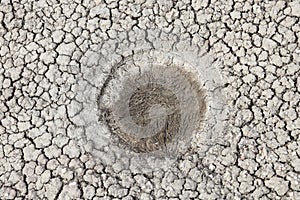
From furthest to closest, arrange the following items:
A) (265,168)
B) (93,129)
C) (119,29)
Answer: (119,29), (93,129), (265,168)

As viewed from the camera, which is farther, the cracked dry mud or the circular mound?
the circular mound

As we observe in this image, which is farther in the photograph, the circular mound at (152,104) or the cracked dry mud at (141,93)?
the circular mound at (152,104)

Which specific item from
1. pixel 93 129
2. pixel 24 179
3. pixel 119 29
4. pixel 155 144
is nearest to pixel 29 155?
pixel 24 179

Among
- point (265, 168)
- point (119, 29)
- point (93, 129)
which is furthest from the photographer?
point (119, 29)

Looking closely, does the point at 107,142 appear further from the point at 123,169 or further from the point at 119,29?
the point at 119,29
